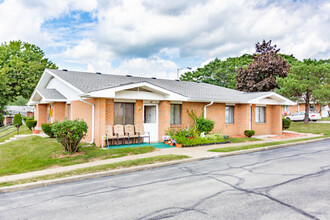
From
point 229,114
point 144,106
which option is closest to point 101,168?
point 144,106

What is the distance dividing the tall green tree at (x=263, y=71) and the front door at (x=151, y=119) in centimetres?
1839

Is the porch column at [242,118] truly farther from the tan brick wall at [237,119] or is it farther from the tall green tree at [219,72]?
the tall green tree at [219,72]

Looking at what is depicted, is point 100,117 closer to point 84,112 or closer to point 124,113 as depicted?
point 124,113

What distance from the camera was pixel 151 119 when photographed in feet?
45.9

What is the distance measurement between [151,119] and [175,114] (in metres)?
1.66

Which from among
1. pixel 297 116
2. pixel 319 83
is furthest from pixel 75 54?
pixel 297 116

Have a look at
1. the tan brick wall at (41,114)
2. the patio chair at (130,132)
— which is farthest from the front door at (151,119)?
the tan brick wall at (41,114)

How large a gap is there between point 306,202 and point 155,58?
2163cm

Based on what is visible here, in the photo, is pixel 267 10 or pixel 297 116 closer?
pixel 267 10

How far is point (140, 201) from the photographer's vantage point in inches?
200

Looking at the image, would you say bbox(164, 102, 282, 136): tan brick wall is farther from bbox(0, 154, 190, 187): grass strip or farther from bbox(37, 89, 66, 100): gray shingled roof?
bbox(37, 89, 66, 100): gray shingled roof

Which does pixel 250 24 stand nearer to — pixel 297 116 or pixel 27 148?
pixel 27 148

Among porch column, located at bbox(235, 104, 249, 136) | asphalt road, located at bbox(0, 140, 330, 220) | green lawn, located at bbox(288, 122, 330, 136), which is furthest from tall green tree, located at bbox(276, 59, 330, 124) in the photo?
asphalt road, located at bbox(0, 140, 330, 220)

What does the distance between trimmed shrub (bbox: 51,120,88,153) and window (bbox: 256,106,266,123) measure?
13.7 m
